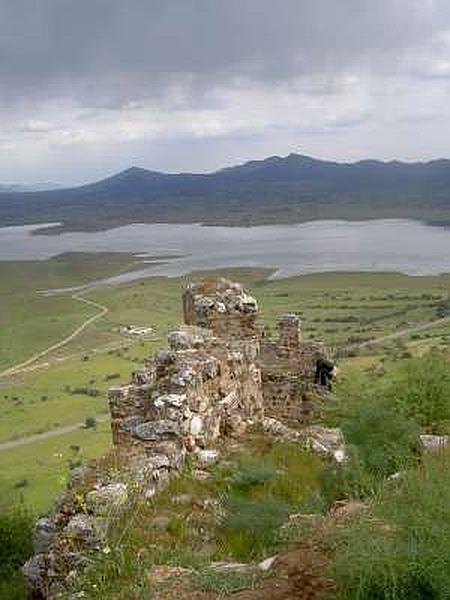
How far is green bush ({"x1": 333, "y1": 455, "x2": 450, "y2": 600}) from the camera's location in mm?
6711

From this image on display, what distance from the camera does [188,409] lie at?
42.8ft

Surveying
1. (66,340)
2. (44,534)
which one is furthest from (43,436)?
(44,534)

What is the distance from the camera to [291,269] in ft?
597

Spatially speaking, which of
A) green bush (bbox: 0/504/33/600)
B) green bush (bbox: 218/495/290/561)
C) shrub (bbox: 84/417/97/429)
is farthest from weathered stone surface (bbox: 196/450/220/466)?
shrub (bbox: 84/417/97/429)

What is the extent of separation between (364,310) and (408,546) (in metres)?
124

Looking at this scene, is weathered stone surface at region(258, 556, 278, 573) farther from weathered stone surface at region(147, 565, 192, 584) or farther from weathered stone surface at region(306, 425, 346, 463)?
weathered stone surface at region(306, 425, 346, 463)

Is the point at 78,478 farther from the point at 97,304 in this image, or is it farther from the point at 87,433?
the point at 97,304

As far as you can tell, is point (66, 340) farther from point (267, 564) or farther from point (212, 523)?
point (267, 564)

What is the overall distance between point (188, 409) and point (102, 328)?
360 feet

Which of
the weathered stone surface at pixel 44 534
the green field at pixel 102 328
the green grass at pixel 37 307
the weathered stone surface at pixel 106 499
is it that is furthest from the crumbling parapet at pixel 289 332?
the green grass at pixel 37 307

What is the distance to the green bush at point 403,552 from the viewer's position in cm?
671

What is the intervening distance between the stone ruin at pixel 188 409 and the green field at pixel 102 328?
23540mm

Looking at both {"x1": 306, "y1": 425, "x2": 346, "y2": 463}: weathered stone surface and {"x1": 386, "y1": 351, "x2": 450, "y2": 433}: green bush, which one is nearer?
{"x1": 306, "y1": 425, "x2": 346, "y2": 463}: weathered stone surface

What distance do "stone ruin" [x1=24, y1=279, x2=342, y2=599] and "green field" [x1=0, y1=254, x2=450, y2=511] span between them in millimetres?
23540
